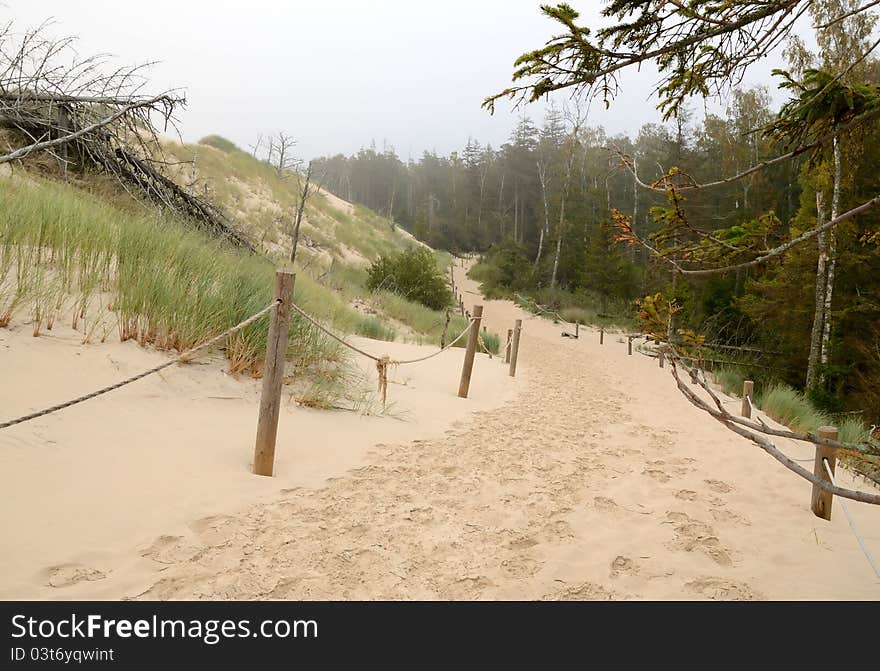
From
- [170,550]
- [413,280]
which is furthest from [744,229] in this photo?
[413,280]

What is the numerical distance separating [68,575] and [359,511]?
155 centimetres

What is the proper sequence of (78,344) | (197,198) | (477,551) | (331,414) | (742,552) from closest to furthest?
(477,551)
(742,552)
(78,344)
(331,414)
(197,198)

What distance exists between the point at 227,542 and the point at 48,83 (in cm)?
733

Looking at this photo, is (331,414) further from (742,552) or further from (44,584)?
(742,552)

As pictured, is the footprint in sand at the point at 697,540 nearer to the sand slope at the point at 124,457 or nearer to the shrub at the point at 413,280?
the sand slope at the point at 124,457

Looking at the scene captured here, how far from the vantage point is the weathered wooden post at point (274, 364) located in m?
3.34

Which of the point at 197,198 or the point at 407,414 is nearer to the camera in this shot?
the point at 407,414

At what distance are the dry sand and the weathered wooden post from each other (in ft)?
0.94

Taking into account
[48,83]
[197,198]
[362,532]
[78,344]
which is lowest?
[362,532]

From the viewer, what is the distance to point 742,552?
3.13 metres

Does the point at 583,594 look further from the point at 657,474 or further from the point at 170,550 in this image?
the point at 657,474

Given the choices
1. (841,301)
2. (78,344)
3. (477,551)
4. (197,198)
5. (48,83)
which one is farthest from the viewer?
(841,301)

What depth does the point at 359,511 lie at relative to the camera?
10.7ft

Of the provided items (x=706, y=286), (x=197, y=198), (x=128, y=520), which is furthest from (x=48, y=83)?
(x=706, y=286)
